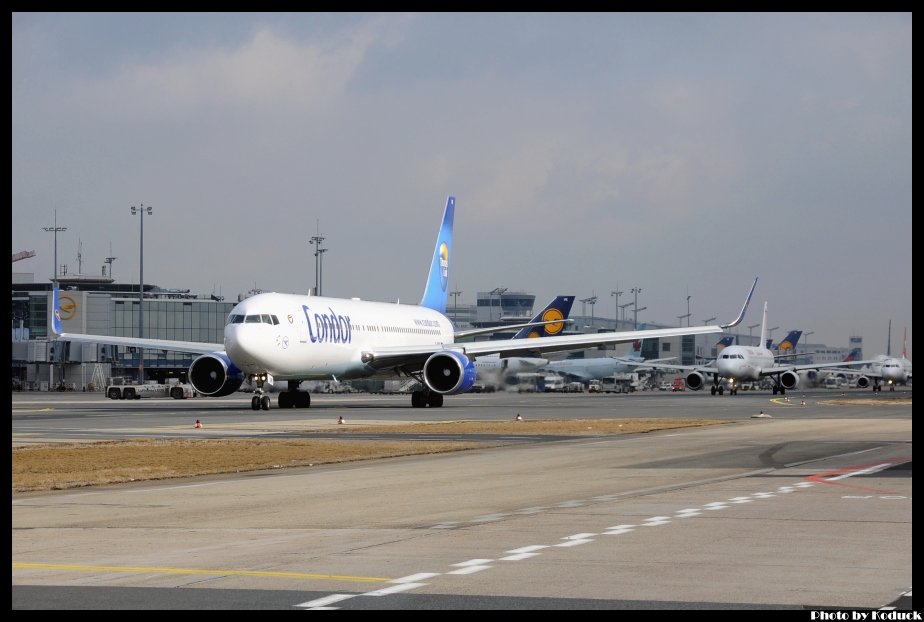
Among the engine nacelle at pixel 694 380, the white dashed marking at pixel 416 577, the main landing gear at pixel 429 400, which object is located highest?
the engine nacelle at pixel 694 380

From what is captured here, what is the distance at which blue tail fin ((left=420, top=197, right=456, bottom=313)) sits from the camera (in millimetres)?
81750

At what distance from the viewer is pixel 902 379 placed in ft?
413

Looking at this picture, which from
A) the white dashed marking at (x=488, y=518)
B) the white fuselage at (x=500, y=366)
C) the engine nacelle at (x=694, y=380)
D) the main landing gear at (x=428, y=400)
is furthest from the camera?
the engine nacelle at (x=694, y=380)

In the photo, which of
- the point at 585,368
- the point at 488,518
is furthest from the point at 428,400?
the point at 585,368

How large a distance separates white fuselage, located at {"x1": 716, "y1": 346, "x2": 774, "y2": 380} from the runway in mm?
72386

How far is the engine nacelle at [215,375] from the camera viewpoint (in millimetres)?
59969

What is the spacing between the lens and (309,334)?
58.4m

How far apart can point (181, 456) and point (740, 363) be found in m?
76.7

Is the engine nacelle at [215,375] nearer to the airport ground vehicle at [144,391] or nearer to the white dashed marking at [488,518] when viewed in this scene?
the airport ground vehicle at [144,391]

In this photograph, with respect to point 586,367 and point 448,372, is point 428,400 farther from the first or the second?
point 586,367

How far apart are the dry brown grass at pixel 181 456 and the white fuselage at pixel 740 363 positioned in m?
62.6

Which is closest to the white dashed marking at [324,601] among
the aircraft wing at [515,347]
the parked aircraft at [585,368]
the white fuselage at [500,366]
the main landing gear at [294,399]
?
the main landing gear at [294,399]
